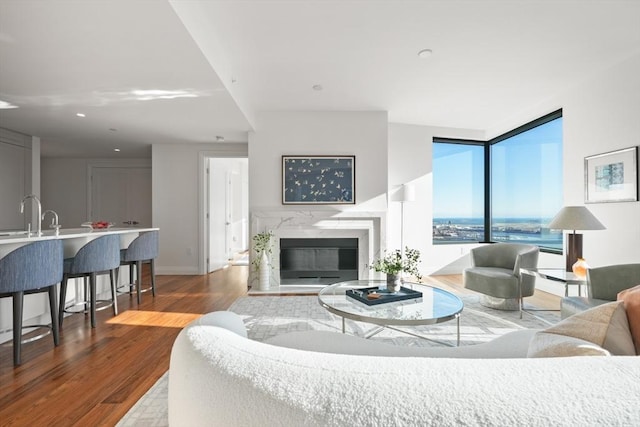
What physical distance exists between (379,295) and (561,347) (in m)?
1.65

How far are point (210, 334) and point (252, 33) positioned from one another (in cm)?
276

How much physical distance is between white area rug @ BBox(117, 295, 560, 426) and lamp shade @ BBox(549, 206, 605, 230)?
0.93 meters

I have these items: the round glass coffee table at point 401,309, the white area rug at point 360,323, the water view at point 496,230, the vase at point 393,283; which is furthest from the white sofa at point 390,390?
the water view at point 496,230

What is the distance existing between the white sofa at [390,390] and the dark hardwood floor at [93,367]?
1640mm

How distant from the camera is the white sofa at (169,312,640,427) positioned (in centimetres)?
45

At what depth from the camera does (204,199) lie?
18.7 feet

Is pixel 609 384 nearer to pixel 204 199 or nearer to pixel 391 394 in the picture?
pixel 391 394

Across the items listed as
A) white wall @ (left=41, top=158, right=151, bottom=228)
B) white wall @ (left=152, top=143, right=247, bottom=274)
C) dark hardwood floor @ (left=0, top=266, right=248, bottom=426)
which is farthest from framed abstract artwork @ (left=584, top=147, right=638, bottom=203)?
white wall @ (left=41, top=158, right=151, bottom=228)

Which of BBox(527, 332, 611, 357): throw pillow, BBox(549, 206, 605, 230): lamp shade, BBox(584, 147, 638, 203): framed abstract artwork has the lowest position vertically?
BBox(527, 332, 611, 357): throw pillow

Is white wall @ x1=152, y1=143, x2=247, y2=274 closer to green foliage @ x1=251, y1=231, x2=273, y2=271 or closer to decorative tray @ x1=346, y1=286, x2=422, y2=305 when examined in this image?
green foliage @ x1=251, y1=231, x2=273, y2=271

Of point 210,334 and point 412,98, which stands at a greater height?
point 412,98

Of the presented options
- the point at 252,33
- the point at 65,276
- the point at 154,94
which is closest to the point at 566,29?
the point at 252,33

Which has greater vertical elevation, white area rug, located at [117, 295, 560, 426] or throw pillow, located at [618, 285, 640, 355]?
throw pillow, located at [618, 285, 640, 355]

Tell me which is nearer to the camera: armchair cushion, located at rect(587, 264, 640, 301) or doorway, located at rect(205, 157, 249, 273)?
armchair cushion, located at rect(587, 264, 640, 301)
